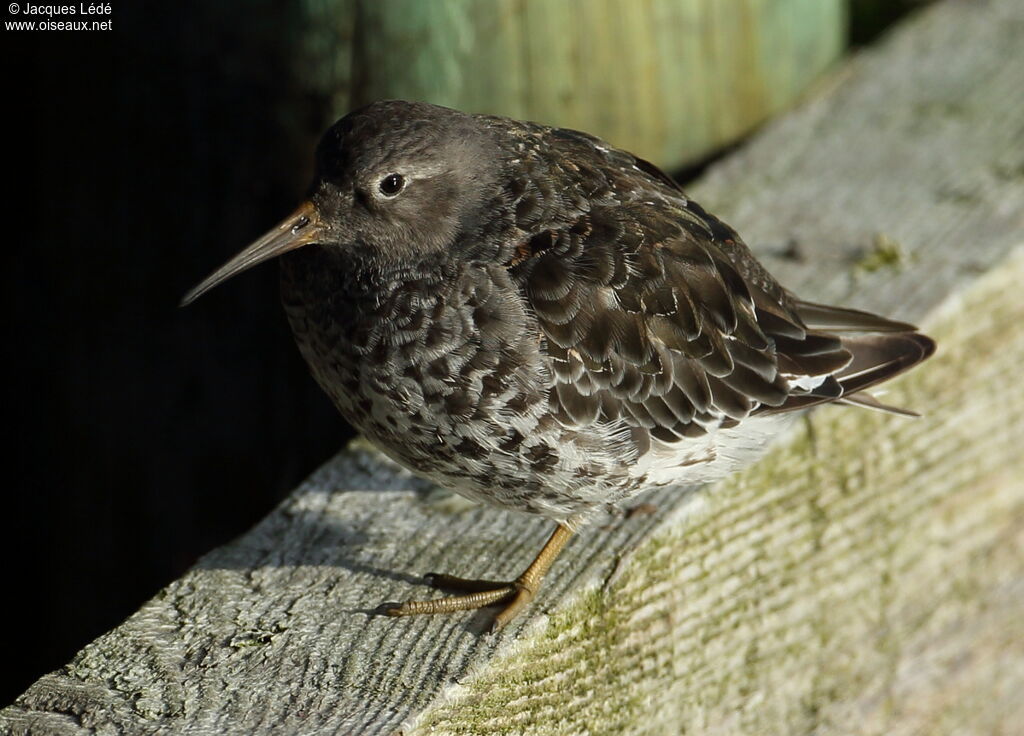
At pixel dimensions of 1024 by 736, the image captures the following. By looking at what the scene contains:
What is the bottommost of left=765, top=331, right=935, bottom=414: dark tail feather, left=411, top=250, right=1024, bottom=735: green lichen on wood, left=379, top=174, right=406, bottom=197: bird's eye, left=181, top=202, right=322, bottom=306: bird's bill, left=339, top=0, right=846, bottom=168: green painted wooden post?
left=411, top=250, right=1024, bottom=735: green lichen on wood

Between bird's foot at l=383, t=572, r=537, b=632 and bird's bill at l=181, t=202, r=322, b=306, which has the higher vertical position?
bird's bill at l=181, t=202, r=322, b=306

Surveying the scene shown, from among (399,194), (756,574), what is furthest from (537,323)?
(756,574)

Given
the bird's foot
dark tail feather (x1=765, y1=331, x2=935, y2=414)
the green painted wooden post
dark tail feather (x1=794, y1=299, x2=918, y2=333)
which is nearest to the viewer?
the bird's foot

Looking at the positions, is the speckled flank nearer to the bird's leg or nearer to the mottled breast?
the mottled breast

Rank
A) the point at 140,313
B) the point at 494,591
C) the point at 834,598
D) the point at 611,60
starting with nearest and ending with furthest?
the point at 494,591, the point at 834,598, the point at 611,60, the point at 140,313

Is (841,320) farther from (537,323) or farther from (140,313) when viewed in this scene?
(140,313)

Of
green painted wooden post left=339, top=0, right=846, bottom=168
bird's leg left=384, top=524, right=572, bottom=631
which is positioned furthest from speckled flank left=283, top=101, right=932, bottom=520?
green painted wooden post left=339, top=0, right=846, bottom=168

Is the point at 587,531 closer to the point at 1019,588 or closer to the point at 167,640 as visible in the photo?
the point at 167,640
